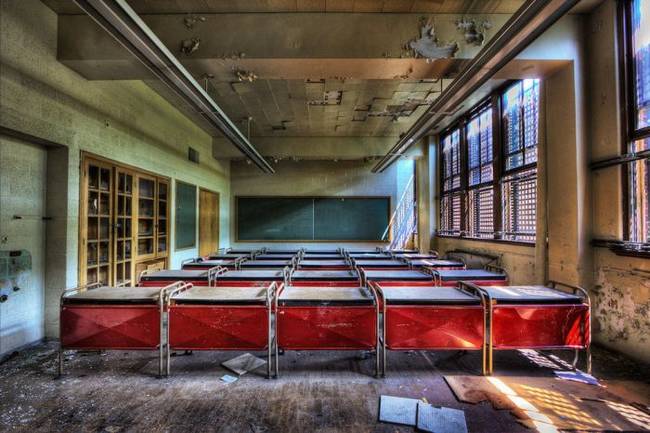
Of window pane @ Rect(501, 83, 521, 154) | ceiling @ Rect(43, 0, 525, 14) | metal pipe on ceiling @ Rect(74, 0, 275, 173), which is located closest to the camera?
metal pipe on ceiling @ Rect(74, 0, 275, 173)

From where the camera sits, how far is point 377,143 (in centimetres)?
721

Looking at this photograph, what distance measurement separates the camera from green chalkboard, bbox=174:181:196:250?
220 inches

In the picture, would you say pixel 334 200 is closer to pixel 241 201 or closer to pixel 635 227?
pixel 241 201

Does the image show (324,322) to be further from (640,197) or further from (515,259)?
(515,259)

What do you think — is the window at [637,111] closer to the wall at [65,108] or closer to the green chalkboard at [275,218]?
the wall at [65,108]

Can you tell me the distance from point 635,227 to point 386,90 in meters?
3.42

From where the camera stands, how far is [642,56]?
2721 mm

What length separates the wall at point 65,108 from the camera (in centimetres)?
268

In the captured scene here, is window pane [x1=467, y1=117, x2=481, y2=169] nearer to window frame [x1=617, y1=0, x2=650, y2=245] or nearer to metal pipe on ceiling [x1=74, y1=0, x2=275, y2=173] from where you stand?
window frame [x1=617, y1=0, x2=650, y2=245]

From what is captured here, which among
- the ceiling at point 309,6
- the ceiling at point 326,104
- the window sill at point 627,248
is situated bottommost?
the window sill at point 627,248

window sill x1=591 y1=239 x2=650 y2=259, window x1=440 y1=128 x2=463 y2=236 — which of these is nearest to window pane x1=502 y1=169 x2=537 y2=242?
window sill x1=591 y1=239 x2=650 y2=259

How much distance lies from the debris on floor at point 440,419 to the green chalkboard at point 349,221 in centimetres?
612

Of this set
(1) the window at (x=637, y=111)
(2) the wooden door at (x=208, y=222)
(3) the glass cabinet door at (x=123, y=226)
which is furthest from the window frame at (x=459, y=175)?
(3) the glass cabinet door at (x=123, y=226)

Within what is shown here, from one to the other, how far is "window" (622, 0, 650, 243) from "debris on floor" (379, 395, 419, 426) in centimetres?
254
